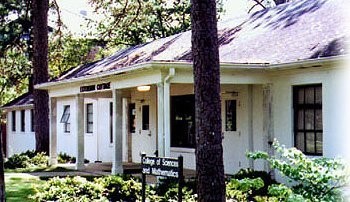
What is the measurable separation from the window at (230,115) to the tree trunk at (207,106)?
8556mm

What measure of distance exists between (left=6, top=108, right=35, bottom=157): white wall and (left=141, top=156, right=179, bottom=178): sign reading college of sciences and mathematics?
72.5 ft

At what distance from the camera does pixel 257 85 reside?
1590cm

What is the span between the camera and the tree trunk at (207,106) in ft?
27.5

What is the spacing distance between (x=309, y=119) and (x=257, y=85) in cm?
204

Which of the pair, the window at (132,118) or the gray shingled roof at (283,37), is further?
the window at (132,118)

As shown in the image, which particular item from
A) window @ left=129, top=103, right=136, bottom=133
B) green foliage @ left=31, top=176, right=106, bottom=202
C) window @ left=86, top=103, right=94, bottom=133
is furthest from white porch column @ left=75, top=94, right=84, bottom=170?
green foliage @ left=31, top=176, right=106, bottom=202

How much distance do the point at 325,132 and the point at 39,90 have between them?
13.9m

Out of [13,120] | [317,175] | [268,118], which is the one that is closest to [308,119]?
[268,118]

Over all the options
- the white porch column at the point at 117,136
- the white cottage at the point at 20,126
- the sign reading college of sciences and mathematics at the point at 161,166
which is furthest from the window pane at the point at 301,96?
the white cottage at the point at 20,126

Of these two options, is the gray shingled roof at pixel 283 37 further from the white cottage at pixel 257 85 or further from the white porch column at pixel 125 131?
the white porch column at pixel 125 131

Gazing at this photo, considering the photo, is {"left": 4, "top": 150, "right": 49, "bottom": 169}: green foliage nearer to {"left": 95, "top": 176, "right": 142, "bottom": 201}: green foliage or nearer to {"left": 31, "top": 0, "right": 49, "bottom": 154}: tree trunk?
{"left": 31, "top": 0, "right": 49, "bottom": 154}: tree trunk

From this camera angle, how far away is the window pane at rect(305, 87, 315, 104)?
14242 mm

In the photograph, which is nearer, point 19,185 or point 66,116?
point 19,185

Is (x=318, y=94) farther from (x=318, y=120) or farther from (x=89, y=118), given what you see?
(x=89, y=118)
